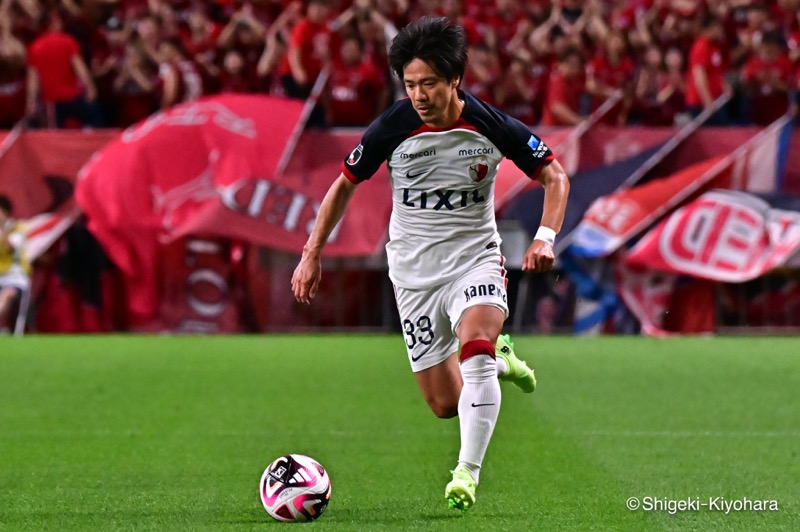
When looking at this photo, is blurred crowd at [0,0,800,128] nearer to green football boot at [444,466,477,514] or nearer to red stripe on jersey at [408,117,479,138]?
red stripe on jersey at [408,117,479,138]

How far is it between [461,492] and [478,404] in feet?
1.51

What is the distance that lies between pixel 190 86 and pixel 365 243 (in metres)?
3.09

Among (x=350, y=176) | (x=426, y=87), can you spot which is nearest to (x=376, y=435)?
(x=350, y=176)

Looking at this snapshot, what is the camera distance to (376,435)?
937 cm

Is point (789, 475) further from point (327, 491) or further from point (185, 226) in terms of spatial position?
point (185, 226)

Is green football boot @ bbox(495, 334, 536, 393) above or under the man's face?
under

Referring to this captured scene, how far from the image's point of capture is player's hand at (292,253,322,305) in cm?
661

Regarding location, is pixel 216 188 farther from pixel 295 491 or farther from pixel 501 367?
pixel 295 491

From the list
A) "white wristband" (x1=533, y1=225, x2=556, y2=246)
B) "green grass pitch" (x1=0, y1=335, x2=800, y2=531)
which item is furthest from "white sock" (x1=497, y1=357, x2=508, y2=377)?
"white wristband" (x1=533, y1=225, x2=556, y2=246)

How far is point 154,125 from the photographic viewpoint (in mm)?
16812

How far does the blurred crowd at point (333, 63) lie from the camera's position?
17344mm

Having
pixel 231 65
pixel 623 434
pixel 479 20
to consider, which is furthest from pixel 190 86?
pixel 623 434

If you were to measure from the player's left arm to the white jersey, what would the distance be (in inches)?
2.9

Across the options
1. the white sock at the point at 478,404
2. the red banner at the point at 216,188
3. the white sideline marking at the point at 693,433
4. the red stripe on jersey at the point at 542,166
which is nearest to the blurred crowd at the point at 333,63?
the red banner at the point at 216,188
